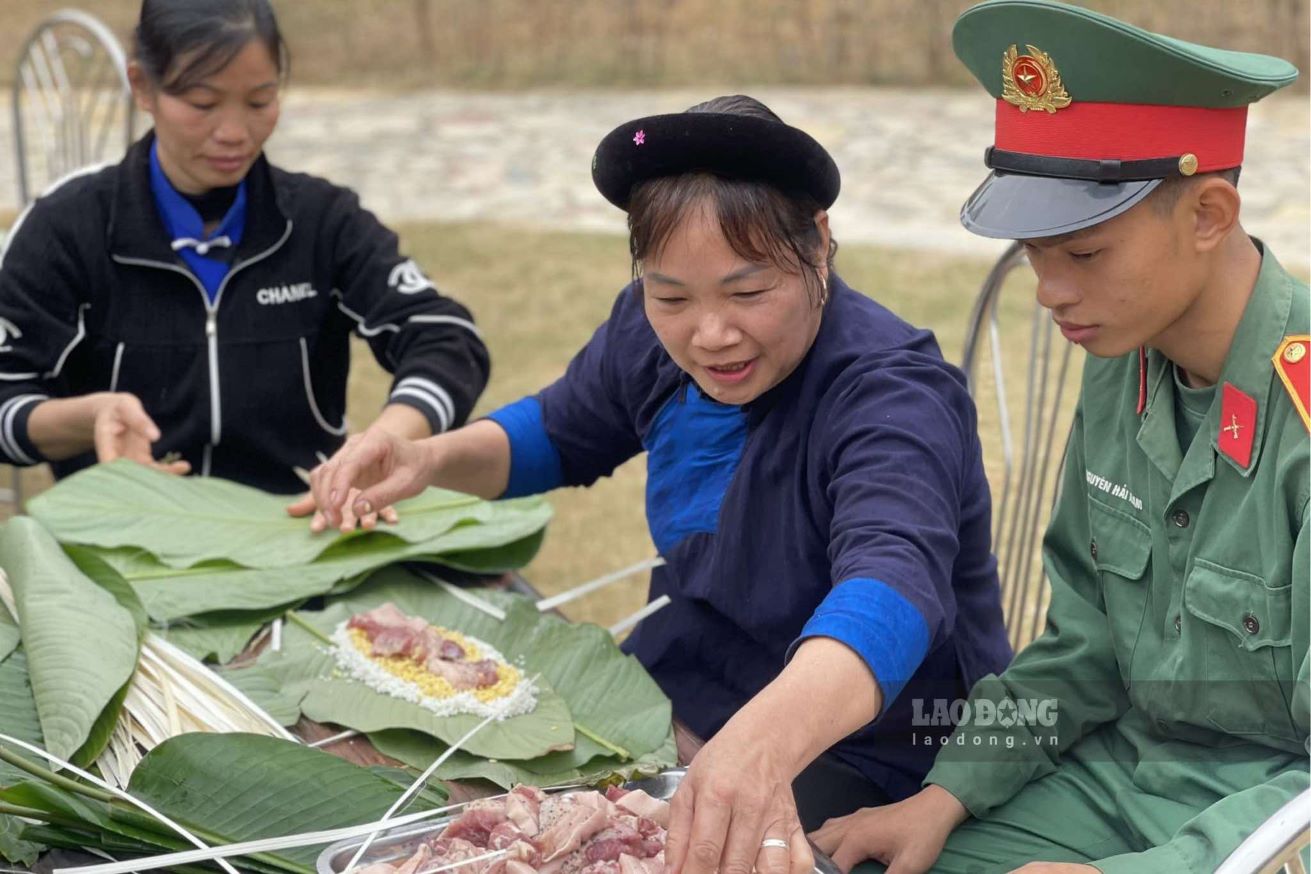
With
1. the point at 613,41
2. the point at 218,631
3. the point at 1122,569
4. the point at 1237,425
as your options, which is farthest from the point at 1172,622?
the point at 613,41

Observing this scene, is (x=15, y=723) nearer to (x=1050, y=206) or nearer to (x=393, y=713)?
(x=393, y=713)

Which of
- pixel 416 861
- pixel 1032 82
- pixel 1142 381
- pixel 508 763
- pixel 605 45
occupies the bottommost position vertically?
pixel 605 45

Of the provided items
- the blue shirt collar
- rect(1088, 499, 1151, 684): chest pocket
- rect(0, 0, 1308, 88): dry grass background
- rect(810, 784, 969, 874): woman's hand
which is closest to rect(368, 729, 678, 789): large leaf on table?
rect(810, 784, 969, 874): woman's hand

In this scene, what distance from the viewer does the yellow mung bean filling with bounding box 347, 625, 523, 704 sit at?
204 cm

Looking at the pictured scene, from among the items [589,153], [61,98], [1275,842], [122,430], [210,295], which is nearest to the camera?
[1275,842]

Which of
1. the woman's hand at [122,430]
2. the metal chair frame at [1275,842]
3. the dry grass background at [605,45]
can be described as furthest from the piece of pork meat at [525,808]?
the dry grass background at [605,45]

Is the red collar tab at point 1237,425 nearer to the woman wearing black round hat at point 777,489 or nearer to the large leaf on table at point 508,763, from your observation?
the woman wearing black round hat at point 777,489

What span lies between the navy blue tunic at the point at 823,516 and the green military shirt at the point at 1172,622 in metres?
0.12

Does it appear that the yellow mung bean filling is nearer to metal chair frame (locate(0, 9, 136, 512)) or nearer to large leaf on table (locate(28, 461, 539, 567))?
large leaf on table (locate(28, 461, 539, 567))

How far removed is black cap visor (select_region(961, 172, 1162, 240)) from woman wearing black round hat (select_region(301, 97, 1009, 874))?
0.68 feet

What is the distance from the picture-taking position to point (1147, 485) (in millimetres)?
1943

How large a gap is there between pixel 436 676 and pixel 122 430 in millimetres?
987

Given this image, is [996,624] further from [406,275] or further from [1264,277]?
[406,275]

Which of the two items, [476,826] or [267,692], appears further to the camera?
[267,692]
